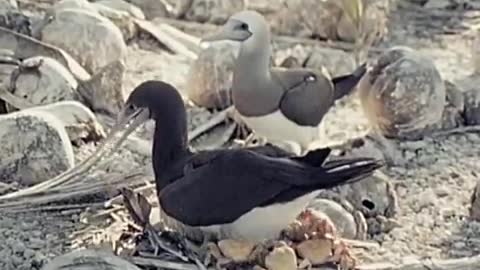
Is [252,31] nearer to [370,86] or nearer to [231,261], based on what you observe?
[370,86]

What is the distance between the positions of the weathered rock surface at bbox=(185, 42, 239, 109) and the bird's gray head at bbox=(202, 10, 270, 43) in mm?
387

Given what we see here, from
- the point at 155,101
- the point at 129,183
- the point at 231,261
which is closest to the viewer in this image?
the point at 231,261

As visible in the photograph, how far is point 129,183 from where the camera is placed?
3.98 metres

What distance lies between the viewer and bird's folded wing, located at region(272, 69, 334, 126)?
4.35 m

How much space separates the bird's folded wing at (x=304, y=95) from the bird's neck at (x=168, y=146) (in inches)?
31.7

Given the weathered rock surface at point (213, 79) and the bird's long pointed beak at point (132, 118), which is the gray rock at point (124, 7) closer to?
the weathered rock surface at point (213, 79)

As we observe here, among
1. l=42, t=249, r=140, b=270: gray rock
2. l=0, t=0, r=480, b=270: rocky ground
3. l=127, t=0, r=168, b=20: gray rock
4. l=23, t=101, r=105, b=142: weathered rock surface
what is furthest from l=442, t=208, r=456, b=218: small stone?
l=127, t=0, r=168, b=20: gray rock

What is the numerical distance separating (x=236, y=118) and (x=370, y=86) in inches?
19.5

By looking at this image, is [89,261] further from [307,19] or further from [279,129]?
A: [307,19]

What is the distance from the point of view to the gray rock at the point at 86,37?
16.6 feet

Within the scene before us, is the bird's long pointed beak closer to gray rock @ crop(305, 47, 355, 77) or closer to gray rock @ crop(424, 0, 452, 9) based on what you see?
gray rock @ crop(305, 47, 355, 77)

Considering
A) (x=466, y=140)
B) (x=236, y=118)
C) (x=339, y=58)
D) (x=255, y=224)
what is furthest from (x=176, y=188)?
(x=339, y=58)

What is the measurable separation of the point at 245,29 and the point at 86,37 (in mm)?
920

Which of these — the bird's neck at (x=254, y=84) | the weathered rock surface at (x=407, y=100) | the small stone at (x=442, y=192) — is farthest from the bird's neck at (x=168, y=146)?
the weathered rock surface at (x=407, y=100)
